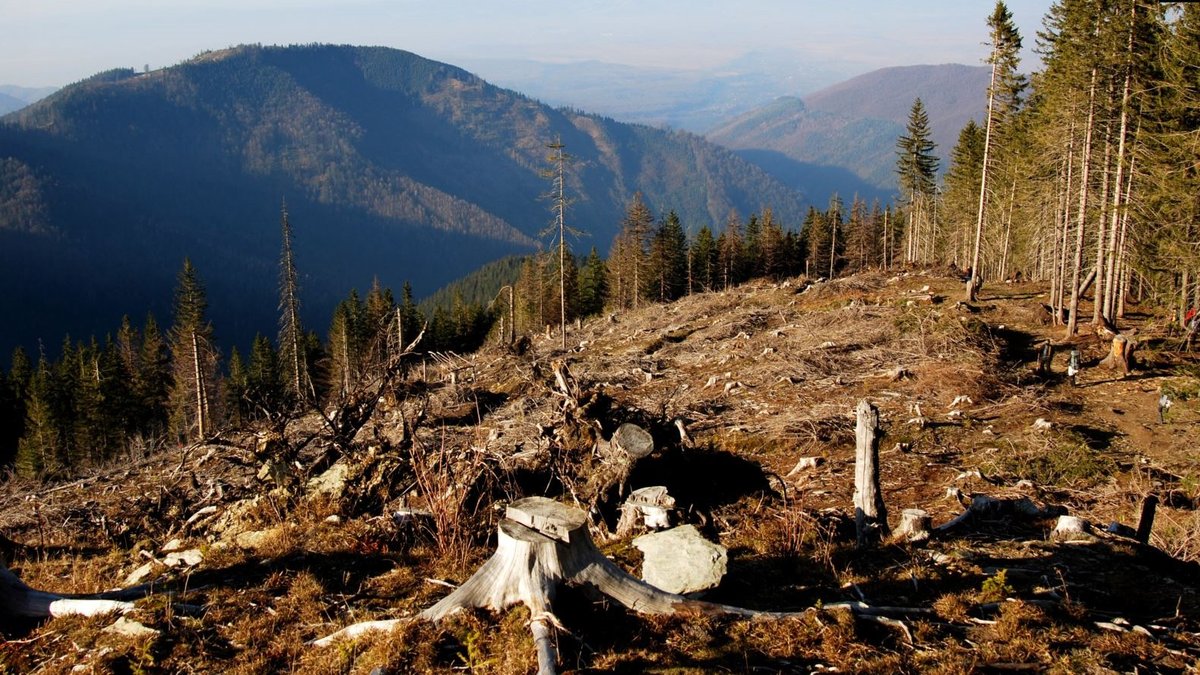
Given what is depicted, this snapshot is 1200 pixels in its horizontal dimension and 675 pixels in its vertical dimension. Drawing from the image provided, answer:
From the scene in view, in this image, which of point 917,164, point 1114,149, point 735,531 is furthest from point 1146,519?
point 917,164

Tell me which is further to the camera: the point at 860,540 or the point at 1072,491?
the point at 1072,491

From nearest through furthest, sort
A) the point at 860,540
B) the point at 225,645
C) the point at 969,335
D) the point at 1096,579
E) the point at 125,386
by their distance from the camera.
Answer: the point at 225,645 < the point at 1096,579 < the point at 860,540 < the point at 969,335 < the point at 125,386

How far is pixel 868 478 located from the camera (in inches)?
261

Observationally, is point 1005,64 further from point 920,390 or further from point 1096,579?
point 1096,579

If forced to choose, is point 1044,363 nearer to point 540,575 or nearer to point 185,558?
point 540,575

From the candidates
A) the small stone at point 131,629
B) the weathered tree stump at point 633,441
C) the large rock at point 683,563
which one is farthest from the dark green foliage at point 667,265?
the small stone at point 131,629

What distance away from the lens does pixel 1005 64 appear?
25.6 meters

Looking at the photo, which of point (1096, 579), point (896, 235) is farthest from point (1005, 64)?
point (896, 235)

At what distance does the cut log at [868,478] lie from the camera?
6.43 metres

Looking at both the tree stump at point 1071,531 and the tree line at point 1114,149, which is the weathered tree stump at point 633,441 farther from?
the tree line at point 1114,149

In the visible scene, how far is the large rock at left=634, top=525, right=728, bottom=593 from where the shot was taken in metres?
5.42

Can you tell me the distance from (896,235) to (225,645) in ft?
275

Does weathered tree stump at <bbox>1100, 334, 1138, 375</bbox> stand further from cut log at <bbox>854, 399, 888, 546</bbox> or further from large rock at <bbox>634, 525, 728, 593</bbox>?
large rock at <bbox>634, 525, 728, 593</bbox>

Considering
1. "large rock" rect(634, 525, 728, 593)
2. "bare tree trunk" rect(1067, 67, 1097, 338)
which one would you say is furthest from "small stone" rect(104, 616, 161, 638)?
"bare tree trunk" rect(1067, 67, 1097, 338)
